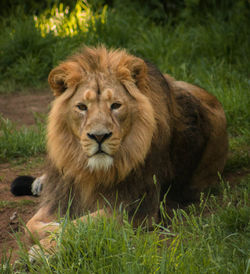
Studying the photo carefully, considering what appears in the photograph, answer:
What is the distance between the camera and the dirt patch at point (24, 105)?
760 centimetres

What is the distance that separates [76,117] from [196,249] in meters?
1.36

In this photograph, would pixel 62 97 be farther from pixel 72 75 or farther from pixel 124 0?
pixel 124 0

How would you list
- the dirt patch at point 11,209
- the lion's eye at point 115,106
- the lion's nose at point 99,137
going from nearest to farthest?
the lion's nose at point 99,137
the lion's eye at point 115,106
the dirt patch at point 11,209

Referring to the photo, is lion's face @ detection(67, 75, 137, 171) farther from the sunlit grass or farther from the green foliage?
the sunlit grass

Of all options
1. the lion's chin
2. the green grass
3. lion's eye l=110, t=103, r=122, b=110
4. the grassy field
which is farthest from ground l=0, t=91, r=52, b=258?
lion's eye l=110, t=103, r=122, b=110

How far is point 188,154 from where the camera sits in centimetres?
511

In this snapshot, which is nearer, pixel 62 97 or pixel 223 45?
pixel 62 97

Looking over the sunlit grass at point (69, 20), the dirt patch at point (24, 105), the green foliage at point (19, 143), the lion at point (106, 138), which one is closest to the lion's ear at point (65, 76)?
the lion at point (106, 138)

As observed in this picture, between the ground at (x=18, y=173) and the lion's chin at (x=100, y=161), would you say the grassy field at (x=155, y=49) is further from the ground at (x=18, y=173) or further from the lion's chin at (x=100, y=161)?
the lion's chin at (x=100, y=161)

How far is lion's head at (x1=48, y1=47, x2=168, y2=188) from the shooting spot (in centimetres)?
407

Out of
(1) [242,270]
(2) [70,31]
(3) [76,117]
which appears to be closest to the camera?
(1) [242,270]

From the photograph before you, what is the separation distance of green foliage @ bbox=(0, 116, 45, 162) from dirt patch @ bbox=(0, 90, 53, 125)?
0.75m

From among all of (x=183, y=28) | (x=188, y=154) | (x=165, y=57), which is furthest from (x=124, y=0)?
(x=188, y=154)

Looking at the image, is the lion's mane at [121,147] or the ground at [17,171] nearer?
the lion's mane at [121,147]
